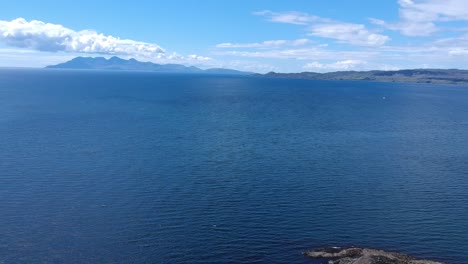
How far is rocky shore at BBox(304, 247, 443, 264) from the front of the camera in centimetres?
5488

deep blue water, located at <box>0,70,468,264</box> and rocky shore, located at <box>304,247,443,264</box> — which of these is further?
deep blue water, located at <box>0,70,468,264</box>

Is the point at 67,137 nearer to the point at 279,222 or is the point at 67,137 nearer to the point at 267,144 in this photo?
the point at 267,144

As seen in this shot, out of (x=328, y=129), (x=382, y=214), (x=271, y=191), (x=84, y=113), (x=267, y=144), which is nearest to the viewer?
(x=382, y=214)

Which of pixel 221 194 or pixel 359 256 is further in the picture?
pixel 221 194

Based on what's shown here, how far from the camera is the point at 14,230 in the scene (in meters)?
64.6

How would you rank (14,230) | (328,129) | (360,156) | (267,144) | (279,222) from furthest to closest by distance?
1. (328,129)
2. (267,144)
3. (360,156)
4. (279,222)
5. (14,230)

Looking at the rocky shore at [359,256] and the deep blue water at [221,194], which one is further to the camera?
the deep blue water at [221,194]

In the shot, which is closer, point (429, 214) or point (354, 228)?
point (354, 228)

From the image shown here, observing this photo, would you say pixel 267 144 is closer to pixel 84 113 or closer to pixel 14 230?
pixel 14 230

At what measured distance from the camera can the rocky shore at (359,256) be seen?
54.9 meters

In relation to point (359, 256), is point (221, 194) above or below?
above

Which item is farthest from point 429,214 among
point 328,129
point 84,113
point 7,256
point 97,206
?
point 84,113

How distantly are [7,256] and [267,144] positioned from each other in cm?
7866

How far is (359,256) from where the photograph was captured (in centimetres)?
5766
